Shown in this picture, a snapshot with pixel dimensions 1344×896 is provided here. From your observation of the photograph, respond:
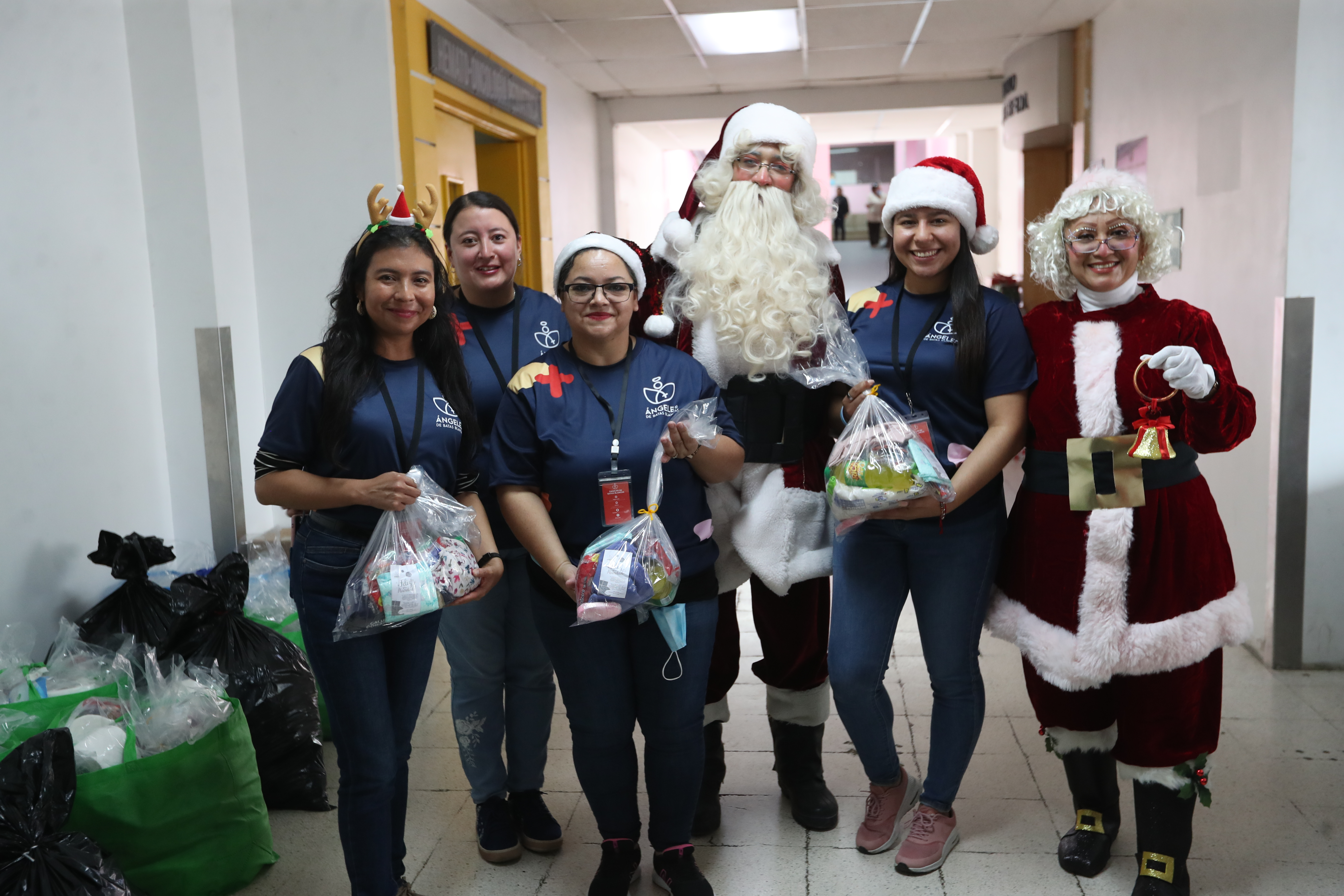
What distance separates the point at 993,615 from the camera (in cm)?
235

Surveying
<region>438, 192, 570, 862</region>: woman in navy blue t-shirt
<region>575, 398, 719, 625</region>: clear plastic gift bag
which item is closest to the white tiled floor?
<region>438, 192, 570, 862</region>: woman in navy blue t-shirt

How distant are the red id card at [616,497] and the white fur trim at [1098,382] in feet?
3.23

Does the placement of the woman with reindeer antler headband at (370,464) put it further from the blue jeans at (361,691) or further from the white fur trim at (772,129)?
the white fur trim at (772,129)

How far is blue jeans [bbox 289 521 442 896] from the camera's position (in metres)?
1.95

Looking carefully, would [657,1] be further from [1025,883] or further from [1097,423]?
[1025,883]

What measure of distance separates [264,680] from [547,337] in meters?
1.27

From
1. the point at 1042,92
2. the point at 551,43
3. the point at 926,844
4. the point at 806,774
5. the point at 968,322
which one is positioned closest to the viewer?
the point at 968,322

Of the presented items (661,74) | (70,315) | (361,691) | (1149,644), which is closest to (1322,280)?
(1149,644)

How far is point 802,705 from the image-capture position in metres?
2.60

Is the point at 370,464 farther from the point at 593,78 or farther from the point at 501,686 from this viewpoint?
the point at 593,78

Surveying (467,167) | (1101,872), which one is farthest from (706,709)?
(467,167)

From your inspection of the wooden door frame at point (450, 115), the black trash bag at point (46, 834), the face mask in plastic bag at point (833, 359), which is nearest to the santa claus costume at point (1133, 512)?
the face mask in plastic bag at point (833, 359)

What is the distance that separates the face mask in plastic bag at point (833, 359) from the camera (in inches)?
86.6

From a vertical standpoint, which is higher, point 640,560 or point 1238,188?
point 1238,188
